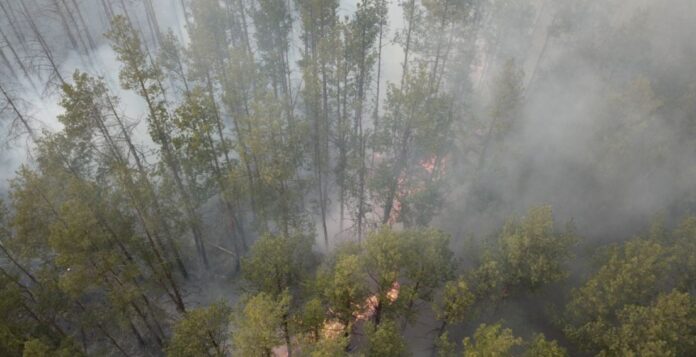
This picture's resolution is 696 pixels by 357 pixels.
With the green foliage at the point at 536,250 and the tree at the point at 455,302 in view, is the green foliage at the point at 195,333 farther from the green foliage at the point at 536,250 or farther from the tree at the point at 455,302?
the green foliage at the point at 536,250

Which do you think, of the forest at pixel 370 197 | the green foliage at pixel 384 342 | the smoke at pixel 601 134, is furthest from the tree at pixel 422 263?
the smoke at pixel 601 134

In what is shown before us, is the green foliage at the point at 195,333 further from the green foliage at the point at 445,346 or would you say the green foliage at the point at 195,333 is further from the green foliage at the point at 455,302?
the green foliage at the point at 455,302

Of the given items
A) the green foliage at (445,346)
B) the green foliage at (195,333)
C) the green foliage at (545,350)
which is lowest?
the green foliage at (545,350)

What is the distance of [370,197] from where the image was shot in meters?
30.9

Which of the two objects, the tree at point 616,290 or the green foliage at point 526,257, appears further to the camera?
the green foliage at point 526,257

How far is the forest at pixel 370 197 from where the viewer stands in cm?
1912

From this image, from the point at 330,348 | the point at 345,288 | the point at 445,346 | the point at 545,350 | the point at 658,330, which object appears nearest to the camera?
the point at 330,348

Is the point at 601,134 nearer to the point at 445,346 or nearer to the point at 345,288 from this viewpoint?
the point at 445,346

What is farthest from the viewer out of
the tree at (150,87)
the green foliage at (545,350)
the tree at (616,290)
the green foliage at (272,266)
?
the green foliage at (272,266)

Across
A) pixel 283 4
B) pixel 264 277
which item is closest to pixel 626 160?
pixel 264 277

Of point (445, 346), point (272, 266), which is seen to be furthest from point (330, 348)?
point (445, 346)

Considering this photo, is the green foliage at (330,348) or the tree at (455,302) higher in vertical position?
the tree at (455,302)

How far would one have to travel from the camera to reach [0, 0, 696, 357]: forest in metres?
19.1

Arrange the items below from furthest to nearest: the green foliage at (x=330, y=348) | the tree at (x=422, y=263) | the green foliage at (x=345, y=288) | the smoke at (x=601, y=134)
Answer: the smoke at (x=601, y=134)
the tree at (x=422, y=263)
the green foliage at (x=345, y=288)
the green foliage at (x=330, y=348)
